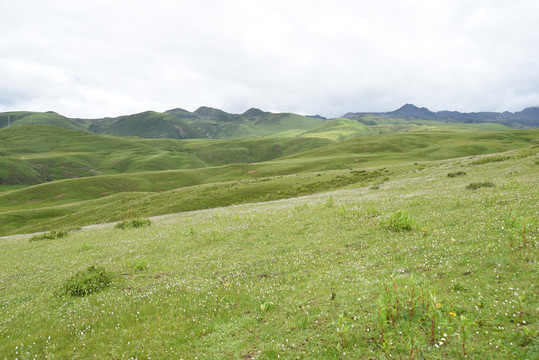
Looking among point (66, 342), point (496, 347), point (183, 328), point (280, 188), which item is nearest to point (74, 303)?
point (66, 342)

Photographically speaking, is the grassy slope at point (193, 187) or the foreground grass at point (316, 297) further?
the grassy slope at point (193, 187)

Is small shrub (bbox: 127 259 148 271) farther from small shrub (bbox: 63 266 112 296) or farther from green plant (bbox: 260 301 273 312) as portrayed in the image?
green plant (bbox: 260 301 273 312)

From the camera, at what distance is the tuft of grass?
50.1 ft

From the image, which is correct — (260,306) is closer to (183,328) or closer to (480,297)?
(183,328)

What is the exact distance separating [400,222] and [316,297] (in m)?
8.93

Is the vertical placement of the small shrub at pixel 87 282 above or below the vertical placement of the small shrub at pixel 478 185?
below

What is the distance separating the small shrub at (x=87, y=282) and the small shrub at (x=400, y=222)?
16.4 metres

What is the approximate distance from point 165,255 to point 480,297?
17.0 m

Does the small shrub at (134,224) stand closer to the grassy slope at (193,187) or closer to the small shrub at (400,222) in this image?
the grassy slope at (193,187)

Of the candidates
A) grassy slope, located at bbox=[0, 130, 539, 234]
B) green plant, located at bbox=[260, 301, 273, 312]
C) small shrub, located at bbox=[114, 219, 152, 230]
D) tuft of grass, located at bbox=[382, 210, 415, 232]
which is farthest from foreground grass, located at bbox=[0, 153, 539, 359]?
grassy slope, located at bbox=[0, 130, 539, 234]

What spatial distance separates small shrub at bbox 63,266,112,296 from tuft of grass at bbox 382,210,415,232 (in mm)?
16390

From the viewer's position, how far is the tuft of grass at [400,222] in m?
15.3

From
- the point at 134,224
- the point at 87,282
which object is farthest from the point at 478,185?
the point at 134,224

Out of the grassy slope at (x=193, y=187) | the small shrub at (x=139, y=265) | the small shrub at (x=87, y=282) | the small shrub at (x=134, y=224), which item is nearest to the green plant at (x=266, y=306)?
the small shrub at (x=87, y=282)
